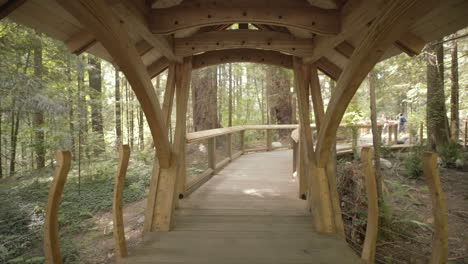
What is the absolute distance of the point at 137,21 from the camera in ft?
6.95

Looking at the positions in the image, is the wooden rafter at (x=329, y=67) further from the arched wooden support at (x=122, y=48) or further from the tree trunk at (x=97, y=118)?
the tree trunk at (x=97, y=118)

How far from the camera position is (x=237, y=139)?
26.6ft

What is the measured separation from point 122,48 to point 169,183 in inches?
67.1

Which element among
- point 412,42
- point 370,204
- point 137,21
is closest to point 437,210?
point 370,204

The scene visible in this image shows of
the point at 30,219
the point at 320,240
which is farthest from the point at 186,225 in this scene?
the point at 30,219

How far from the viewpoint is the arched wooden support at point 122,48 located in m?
1.48

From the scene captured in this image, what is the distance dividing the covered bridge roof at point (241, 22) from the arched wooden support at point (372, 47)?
0.40 feet

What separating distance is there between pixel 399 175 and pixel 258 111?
12.6 m

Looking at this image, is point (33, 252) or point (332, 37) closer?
point (332, 37)

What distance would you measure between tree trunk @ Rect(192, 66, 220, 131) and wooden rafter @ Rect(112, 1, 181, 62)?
4.96 m

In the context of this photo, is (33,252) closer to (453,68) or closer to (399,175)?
(399,175)

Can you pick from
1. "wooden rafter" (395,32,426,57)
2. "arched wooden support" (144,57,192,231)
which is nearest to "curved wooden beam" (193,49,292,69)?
"arched wooden support" (144,57,192,231)

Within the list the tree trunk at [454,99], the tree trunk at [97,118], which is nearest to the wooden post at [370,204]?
the tree trunk at [97,118]

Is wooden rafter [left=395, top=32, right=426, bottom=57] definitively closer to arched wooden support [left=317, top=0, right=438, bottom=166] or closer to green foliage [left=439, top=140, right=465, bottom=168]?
arched wooden support [left=317, top=0, right=438, bottom=166]
